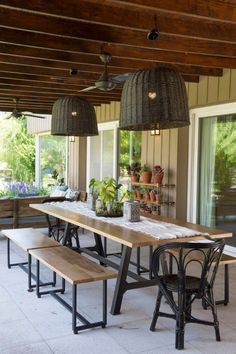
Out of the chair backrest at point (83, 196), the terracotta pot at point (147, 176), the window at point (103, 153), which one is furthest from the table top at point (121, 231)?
the window at point (103, 153)

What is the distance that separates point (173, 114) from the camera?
8.73 ft

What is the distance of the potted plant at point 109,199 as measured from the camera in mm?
4249

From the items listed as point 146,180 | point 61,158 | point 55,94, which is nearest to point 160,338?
point 146,180

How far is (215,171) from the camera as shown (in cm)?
596

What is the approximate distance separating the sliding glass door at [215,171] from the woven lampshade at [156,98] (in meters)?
3.11

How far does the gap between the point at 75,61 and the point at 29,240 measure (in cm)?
223

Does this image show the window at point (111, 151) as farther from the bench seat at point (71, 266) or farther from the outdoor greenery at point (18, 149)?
the outdoor greenery at point (18, 149)

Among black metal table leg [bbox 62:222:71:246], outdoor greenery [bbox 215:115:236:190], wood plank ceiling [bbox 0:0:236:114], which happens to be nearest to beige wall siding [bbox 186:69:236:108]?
wood plank ceiling [bbox 0:0:236:114]

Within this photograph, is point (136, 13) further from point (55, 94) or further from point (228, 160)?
point (55, 94)

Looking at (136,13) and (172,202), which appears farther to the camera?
(172,202)

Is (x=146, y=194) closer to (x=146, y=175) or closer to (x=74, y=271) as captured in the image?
(x=146, y=175)

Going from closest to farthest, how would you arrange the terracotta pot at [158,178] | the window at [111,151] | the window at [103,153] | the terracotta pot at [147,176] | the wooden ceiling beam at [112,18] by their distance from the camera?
the wooden ceiling beam at [112,18]
the terracotta pot at [158,178]
the terracotta pot at [147,176]
the window at [111,151]
the window at [103,153]

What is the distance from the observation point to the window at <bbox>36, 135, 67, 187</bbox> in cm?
1220

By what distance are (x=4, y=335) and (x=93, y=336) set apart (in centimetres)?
70
